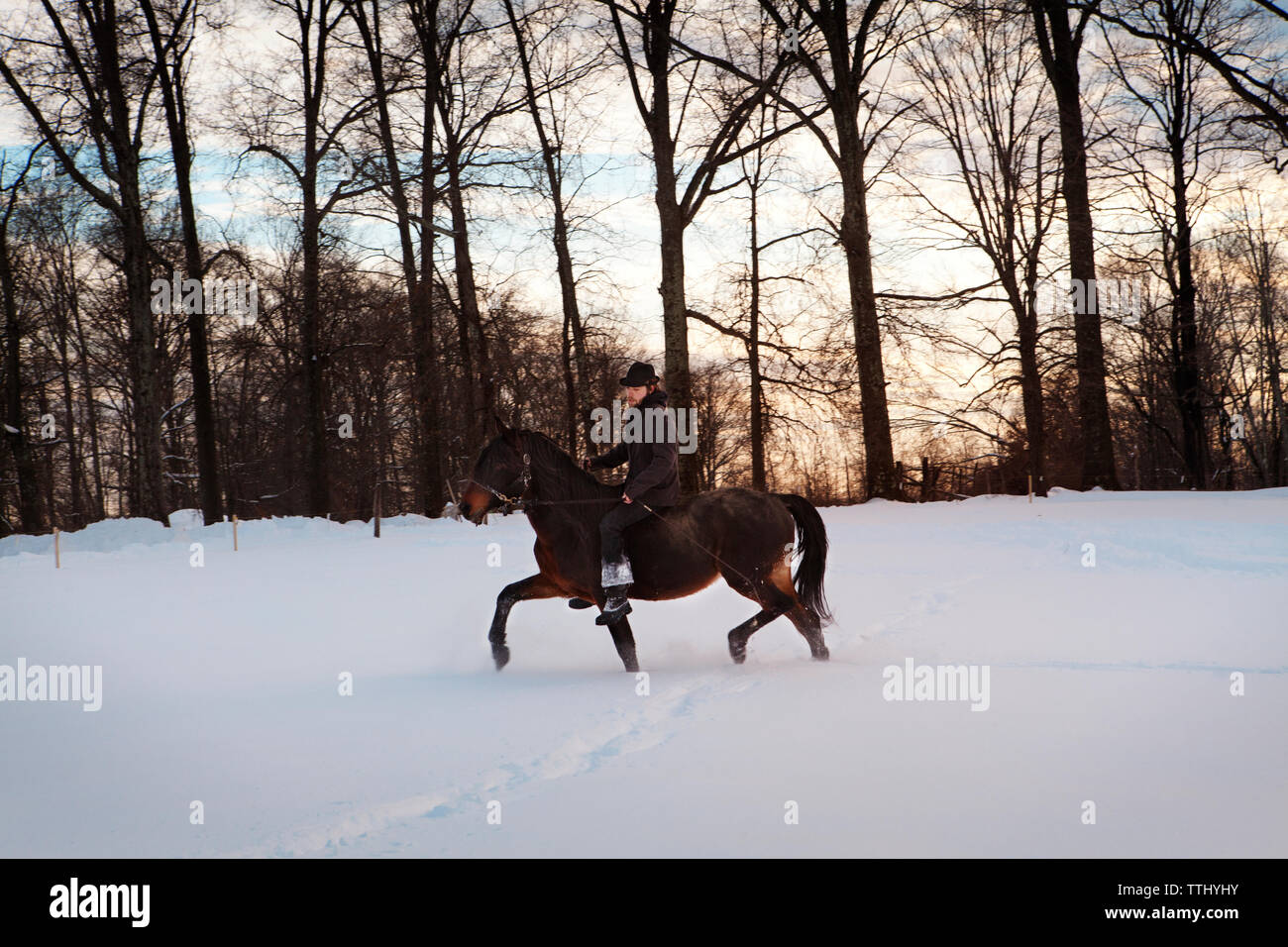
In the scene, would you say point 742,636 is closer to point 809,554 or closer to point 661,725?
point 809,554

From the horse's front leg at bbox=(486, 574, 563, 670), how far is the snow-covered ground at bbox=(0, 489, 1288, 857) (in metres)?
0.25

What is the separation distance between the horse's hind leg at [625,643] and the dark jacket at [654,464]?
1004mm

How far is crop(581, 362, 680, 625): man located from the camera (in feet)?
24.5

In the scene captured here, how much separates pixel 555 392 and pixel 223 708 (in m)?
24.4

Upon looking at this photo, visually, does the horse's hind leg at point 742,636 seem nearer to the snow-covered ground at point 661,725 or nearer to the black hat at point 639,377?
the snow-covered ground at point 661,725

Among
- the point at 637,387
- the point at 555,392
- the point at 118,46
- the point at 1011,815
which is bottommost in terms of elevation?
the point at 1011,815

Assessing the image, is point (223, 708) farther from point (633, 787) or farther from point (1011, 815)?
point (1011, 815)

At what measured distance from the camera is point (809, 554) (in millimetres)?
8398

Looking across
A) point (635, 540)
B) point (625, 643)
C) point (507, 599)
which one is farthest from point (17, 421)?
point (625, 643)

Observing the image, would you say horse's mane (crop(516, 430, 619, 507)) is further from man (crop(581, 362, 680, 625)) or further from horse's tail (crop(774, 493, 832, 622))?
horse's tail (crop(774, 493, 832, 622))

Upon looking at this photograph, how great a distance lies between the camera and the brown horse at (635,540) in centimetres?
755

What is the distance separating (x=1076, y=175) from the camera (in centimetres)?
2009

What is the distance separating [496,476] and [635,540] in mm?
1233
